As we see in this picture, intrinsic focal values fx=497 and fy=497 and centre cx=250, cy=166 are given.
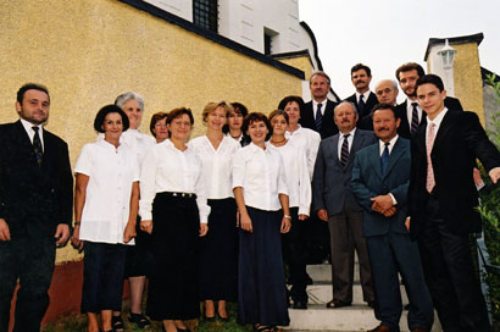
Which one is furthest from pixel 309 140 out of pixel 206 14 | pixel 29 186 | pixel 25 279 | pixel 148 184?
pixel 206 14

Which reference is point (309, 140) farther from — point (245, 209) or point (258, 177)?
point (245, 209)

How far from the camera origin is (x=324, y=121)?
233 inches

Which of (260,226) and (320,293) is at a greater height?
(260,226)

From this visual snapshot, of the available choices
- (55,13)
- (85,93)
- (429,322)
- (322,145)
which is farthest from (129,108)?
(429,322)

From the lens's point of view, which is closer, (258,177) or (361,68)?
(258,177)

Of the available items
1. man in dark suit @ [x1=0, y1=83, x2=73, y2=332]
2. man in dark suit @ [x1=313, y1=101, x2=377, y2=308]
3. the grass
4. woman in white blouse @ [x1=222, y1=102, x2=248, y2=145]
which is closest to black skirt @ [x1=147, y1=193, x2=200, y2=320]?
the grass

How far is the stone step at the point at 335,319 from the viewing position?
4594mm

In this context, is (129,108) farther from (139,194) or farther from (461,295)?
(461,295)

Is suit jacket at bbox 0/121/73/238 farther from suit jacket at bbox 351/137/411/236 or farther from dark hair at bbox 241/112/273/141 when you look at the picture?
suit jacket at bbox 351/137/411/236

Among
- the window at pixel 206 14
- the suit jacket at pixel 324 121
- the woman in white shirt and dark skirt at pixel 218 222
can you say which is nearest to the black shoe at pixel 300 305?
the woman in white shirt and dark skirt at pixel 218 222

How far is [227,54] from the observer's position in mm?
7824

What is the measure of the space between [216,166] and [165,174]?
649 millimetres

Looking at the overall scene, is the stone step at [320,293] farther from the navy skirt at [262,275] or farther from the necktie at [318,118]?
the necktie at [318,118]

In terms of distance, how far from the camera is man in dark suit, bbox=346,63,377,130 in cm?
611
